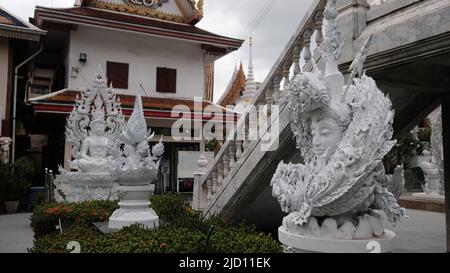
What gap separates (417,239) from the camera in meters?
7.60

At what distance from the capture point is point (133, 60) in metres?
17.2

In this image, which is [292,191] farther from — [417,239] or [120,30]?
[120,30]

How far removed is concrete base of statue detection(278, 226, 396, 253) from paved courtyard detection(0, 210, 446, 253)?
3886 millimetres

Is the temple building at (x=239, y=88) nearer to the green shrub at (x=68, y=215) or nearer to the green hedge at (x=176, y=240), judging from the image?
the green shrub at (x=68, y=215)

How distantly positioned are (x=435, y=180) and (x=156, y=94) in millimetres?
11421

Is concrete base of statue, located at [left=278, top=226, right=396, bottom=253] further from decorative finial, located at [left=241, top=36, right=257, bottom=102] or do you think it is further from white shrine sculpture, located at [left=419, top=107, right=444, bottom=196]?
decorative finial, located at [left=241, top=36, right=257, bottom=102]

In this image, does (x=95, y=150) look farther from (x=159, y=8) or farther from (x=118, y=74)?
(x=159, y=8)

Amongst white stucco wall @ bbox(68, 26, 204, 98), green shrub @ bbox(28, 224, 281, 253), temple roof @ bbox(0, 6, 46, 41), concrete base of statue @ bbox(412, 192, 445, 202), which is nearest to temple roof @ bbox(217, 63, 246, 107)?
white stucco wall @ bbox(68, 26, 204, 98)

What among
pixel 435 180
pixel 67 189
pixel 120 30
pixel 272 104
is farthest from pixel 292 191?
pixel 120 30

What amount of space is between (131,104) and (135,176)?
985 cm

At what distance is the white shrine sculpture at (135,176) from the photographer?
5.45m

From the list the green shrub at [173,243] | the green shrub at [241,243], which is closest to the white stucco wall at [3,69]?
the green shrub at [173,243]

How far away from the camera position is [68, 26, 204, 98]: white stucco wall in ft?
52.8

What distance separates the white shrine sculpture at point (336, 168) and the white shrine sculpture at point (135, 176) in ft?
7.95
